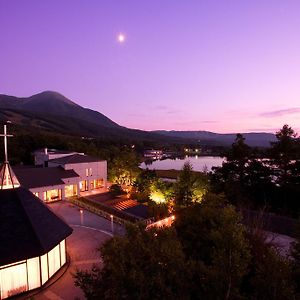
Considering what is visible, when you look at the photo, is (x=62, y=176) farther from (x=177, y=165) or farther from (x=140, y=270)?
→ (x=177, y=165)

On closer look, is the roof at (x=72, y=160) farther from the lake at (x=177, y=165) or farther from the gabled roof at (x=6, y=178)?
the lake at (x=177, y=165)

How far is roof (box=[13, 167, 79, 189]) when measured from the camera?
3536 centimetres

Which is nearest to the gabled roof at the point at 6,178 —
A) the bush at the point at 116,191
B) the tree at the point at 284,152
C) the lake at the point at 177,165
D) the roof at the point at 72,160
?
the roof at the point at 72,160

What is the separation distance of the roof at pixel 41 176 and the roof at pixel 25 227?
17.5 meters

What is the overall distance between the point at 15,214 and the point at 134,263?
10767 millimetres

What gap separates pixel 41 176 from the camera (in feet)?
122

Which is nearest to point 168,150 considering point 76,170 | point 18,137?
point 18,137

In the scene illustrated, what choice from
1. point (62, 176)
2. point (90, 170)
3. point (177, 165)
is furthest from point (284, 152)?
point (177, 165)

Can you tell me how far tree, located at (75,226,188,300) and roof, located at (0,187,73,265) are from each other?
7514 millimetres

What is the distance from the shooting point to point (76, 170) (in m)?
41.9

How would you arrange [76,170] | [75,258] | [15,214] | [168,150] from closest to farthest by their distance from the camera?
[15,214] → [75,258] → [76,170] → [168,150]

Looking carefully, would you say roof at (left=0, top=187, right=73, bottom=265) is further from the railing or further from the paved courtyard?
the railing

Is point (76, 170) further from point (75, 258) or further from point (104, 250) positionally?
point (104, 250)

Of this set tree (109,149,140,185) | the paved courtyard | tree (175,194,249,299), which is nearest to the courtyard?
the paved courtyard
